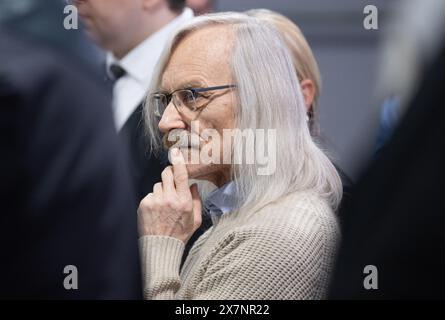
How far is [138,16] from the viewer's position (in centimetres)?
252

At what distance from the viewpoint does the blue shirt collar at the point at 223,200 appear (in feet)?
7.18

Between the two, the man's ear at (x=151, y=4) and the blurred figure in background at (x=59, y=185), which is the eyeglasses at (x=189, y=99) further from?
the blurred figure in background at (x=59, y=185)

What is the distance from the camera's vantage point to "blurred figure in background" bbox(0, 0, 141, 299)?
94cm

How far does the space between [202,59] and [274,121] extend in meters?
0.23

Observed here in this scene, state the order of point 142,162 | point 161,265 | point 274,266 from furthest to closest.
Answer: point 142,162, point 161,265, point 274,266

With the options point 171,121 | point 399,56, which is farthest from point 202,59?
point 399,56

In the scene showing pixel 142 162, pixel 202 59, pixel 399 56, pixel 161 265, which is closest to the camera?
pixel 161 265

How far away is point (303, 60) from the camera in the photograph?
2566 mm

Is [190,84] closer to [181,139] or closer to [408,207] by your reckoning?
[181,139]

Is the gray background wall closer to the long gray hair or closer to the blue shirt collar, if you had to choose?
the long gray hair

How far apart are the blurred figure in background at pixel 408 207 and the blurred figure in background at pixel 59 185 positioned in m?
0.25

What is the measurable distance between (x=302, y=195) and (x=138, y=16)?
755 mm

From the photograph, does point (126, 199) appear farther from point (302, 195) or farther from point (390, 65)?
point (390, 65)
